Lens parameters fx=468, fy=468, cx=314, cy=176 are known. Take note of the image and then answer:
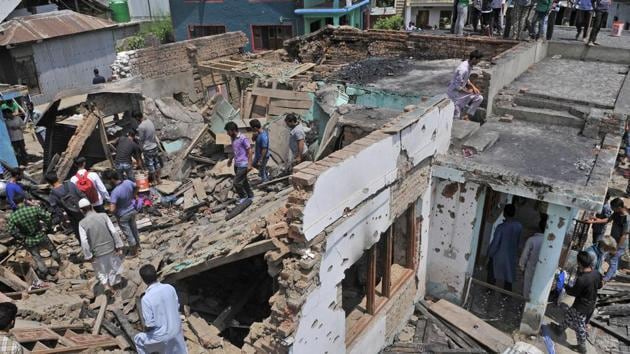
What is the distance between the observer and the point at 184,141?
45.9 feet

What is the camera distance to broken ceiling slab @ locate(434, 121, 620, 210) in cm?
668

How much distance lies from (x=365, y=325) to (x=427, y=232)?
6.86ft

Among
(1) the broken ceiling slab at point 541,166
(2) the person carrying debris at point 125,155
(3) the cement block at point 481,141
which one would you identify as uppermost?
(3) the cement block at point 481,141

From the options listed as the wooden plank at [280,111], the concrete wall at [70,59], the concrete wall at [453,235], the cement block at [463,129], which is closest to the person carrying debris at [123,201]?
the concrete wall at [453,235]

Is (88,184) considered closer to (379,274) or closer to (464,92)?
(379,274)

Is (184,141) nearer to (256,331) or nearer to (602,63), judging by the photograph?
(256,331)

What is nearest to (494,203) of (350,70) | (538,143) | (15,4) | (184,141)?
(538,143)

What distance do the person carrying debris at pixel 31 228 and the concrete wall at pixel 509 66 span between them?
880 centimetres

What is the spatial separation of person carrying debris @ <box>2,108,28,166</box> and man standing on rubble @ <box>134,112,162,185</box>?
4.66 m

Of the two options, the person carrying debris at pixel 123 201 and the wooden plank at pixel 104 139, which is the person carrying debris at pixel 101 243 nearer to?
the person carrying debris at pixel 123 201

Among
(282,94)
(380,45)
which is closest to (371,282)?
(282,94)

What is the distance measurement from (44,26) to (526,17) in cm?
2068

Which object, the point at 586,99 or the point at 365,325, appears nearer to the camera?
the point at 365,325

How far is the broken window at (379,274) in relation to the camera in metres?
6.52
